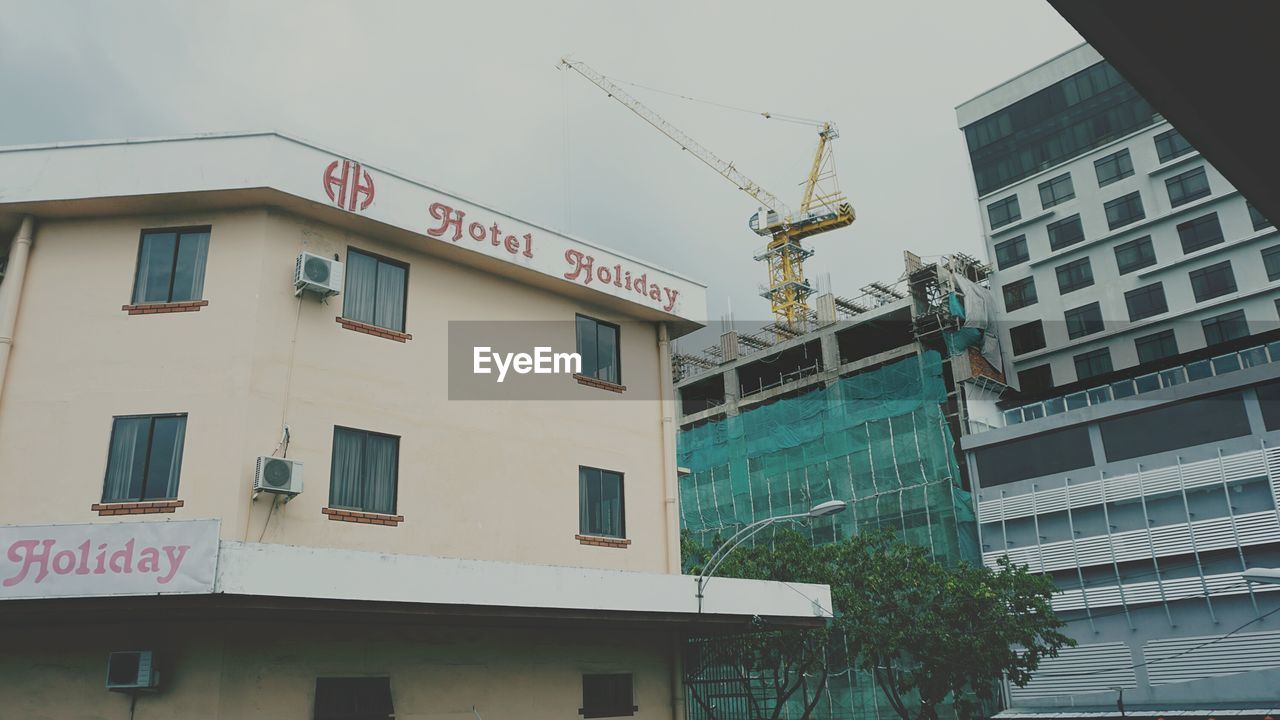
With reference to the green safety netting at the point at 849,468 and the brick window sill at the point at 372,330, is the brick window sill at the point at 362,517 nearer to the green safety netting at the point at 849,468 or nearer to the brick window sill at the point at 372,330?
the brick window sill at the point at 372,330

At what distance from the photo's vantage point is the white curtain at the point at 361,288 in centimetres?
1817

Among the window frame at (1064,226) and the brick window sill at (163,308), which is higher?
the window frame at (1064,226)

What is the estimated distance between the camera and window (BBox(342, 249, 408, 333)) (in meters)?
18.3

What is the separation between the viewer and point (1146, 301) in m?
48.3

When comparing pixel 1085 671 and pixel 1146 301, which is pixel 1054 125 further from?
pixel 1085 671

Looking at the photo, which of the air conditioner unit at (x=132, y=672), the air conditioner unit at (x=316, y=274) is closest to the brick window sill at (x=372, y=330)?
the air conditioner unit at (x=316, y=274)

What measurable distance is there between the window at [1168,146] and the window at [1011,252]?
8.07m

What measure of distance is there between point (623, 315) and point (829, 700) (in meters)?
28.3

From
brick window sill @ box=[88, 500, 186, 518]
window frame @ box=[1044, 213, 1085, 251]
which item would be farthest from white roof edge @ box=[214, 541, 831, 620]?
window frame @ box=[1044, 213, 1085, 251]

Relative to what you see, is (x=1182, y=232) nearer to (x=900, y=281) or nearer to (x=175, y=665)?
(x=900, y=281)

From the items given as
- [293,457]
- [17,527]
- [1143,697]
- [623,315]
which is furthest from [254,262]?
[1143,697]

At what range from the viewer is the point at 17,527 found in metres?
13.4

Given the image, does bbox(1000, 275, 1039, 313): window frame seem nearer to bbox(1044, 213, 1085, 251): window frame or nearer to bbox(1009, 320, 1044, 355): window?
bbox(1009, 320, 1044, 355): window

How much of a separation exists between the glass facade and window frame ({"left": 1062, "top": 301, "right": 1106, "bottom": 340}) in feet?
29.1
